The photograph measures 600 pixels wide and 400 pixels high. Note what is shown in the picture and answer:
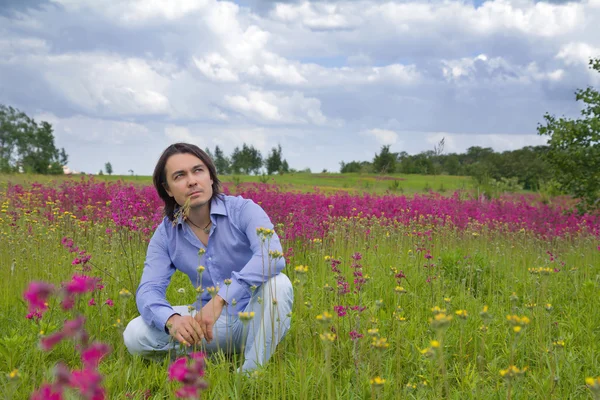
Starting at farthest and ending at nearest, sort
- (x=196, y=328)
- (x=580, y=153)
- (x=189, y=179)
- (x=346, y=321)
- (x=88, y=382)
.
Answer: (x=580, y=153) → (x=346, y=321) → (x=189, y=179) → (x=196, y=328) → (x=88, y=382)

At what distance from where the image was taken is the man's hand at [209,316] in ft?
8.82

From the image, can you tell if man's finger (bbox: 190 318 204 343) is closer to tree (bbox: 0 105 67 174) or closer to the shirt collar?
the shirt collar

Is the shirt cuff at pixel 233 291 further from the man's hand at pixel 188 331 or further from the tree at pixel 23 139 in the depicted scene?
the tree at pixel 23 139

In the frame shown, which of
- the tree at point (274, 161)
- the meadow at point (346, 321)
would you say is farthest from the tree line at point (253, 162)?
the meadow at point (346, 321)

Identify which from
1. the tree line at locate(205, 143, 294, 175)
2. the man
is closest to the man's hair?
the man

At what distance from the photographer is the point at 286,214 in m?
6.80

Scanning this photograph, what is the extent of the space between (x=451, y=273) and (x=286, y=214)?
99.9 inches

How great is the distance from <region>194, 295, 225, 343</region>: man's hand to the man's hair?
0.89 meters

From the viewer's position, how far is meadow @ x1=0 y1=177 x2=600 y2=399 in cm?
227

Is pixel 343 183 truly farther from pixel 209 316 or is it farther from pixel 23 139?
pixel 23 139

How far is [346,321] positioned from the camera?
361 cm

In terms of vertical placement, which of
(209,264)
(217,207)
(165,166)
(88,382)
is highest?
(165,166)

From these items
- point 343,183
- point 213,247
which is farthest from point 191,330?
point 343,183

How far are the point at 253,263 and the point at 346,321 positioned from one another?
3.51ft
